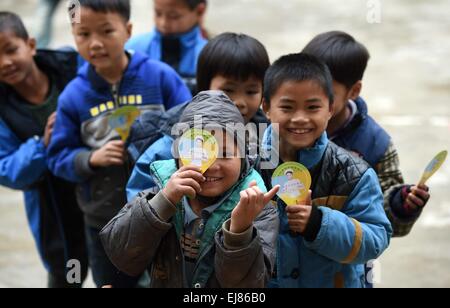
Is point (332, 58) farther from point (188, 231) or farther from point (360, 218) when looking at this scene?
point (188, 231)

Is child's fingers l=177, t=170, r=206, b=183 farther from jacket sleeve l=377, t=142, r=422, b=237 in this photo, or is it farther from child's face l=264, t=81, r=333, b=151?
jacket sleeve l=377, t=142, r=422, b=237

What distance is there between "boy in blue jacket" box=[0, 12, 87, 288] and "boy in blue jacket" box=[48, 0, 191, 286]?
108 millimetres

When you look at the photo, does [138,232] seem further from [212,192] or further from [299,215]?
[299,215]

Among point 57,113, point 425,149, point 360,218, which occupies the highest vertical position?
point 57,113

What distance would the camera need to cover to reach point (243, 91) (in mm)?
2814

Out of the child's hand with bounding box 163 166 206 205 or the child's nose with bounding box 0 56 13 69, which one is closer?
the child's hand with bounding box 163 166 206 205

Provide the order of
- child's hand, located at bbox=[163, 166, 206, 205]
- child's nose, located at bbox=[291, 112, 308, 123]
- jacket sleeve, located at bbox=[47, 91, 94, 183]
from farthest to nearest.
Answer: jacket sleeve, located at bbox=[47, 91, 94, 183], child's nose, located at bbox=[291, 112, 308, 123], child's hand, located at bbox=[163, 166, 206, 205]

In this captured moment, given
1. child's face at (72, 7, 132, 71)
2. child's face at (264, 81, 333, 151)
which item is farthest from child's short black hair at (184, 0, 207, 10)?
child's face at (264, 81, 333, 151)

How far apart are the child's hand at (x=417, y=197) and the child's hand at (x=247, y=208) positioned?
73cm

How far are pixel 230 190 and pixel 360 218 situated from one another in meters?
0.43

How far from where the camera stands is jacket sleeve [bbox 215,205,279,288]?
2078 mm
